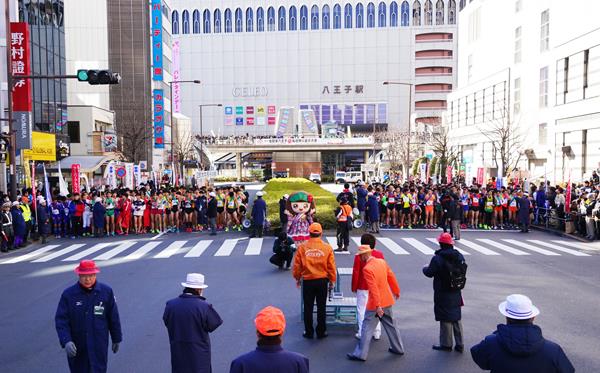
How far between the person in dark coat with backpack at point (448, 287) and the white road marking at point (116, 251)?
11386mm

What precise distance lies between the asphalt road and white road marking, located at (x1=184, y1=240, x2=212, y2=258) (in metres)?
0.06

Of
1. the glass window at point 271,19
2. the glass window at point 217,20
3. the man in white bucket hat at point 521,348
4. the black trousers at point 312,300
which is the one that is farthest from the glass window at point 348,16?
the man in white bucket hat at point 521,348

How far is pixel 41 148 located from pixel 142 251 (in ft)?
45.2

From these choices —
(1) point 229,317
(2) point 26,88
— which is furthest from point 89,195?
(1) point 229,317

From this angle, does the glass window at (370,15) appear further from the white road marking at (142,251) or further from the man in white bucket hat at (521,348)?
the man in white bucket hat at (521,348)

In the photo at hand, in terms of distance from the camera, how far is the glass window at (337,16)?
9850 centimetres

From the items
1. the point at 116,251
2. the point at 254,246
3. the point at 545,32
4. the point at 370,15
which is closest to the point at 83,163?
→ the point at 116,251

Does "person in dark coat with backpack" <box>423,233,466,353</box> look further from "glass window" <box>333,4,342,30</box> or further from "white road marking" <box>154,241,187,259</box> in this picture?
"glass window" <box>333,4,342,30</box>

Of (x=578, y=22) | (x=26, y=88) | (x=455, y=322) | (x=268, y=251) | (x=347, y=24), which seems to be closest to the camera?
(x=455, y=322)

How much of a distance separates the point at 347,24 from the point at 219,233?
83538 mm

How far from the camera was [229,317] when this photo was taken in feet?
30.9

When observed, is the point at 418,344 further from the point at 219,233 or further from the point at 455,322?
the point at 219,233

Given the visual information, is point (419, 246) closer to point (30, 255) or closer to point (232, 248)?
point (232, 248)

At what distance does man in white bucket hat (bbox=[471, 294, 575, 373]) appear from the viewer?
4.16 meters
